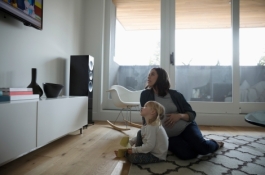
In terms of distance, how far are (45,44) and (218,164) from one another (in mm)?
2242

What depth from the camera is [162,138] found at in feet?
4.65

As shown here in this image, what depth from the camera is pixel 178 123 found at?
167 centimetres

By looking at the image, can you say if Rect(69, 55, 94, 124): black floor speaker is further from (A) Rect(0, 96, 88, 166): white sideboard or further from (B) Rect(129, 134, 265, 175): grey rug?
(B) Rect(129, 134, 265, 175): grey rug

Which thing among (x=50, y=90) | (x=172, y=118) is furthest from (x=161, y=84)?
(x=50, y=90)

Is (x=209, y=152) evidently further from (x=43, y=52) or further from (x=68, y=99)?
(x=43, y=52)

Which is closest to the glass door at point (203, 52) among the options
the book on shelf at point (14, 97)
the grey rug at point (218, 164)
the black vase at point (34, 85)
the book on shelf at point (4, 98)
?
the grey rug at point (218, 164)

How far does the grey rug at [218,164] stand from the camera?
1310 millimetres

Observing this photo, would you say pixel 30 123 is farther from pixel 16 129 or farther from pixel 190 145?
pixel 190 145

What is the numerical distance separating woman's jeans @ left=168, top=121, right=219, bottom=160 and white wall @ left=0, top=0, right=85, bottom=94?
64.3 inches

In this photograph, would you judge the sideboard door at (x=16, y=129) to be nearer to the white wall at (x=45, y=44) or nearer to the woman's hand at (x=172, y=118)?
the white wall at (x=45, y=44)

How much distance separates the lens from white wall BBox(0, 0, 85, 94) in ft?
5.72

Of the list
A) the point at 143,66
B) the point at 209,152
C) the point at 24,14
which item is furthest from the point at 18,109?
the point at 143,66

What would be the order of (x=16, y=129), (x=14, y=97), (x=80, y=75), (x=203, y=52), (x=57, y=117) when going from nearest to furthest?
1. (x=16, y=129)
2. (x=14, y=97)
3. (x=57, y=117)
4. (x=80, y=75)
5. (x=203, y=52)

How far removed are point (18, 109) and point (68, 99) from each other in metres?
0.70
